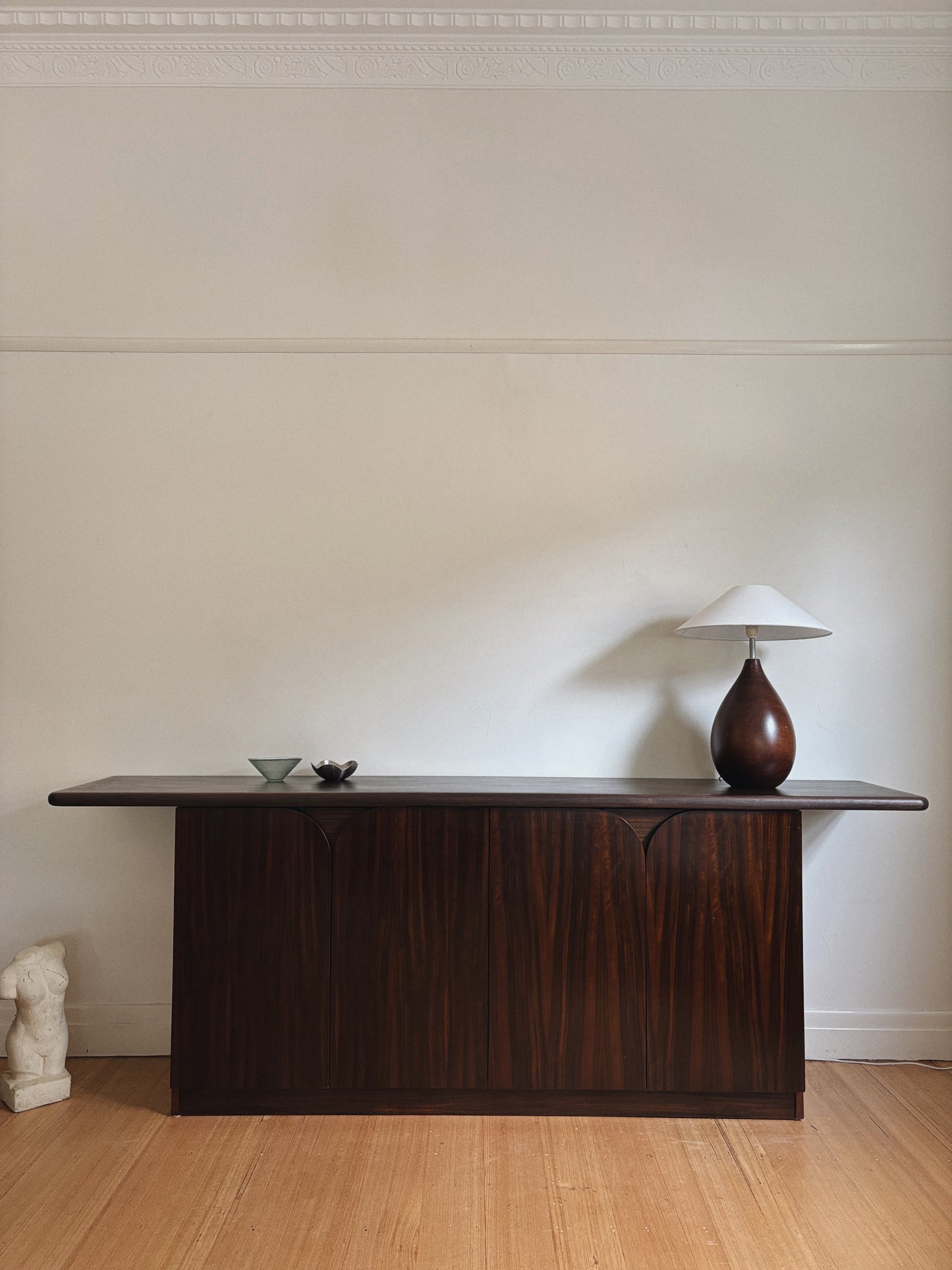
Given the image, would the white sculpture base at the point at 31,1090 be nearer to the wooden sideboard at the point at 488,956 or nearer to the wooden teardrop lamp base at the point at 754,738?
the wooden sideboard at the point at 488,956

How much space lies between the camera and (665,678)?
9.46 feet

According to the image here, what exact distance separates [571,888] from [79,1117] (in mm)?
1475

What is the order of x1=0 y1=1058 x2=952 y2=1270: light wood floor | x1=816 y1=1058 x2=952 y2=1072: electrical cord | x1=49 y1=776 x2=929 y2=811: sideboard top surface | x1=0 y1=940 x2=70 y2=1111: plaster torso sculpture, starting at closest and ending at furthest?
1. x1=0 y1=1058 x2=952 y2=1270: light wood floor
2. x1=49 y1=776 x2=929 y2=811: sideboard top surface
3. x1=0 y1=940 x2=70 y2=1111: plaster torso sculpture
4. x1=816 y1=1058 x2=952 y2=1072: electrical cord

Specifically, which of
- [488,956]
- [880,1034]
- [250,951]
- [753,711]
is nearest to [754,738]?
[753,711]

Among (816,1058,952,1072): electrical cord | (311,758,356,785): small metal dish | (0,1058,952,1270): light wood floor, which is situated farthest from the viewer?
(816,1058,952,1072): electrical cord

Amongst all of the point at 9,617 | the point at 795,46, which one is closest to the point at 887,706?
the point at 795,46

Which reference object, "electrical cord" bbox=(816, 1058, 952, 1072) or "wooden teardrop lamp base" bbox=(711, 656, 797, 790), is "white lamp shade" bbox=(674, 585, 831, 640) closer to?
"wooden teardrop lamp base" bbox=(711, 656, 797, 790)

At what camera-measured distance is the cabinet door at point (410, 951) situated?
2406mm

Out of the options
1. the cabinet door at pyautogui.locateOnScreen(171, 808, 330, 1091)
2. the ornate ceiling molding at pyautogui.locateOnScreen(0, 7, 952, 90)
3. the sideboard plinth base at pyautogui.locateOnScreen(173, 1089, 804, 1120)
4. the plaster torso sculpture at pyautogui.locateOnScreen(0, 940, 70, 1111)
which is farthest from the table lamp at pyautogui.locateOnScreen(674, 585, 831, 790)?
the plaster torso sculpture at pyautogui.locateOnScreen(0, 940, 70, 1111)

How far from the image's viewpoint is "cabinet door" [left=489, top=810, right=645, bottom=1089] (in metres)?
2.40

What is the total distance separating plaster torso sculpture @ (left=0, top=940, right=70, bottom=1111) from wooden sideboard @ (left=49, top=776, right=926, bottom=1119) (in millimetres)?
393

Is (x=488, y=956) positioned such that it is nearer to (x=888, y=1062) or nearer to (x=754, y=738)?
(x=754, y=738)

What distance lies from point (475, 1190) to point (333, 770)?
1.12 metres

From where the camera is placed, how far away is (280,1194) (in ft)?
6.63
